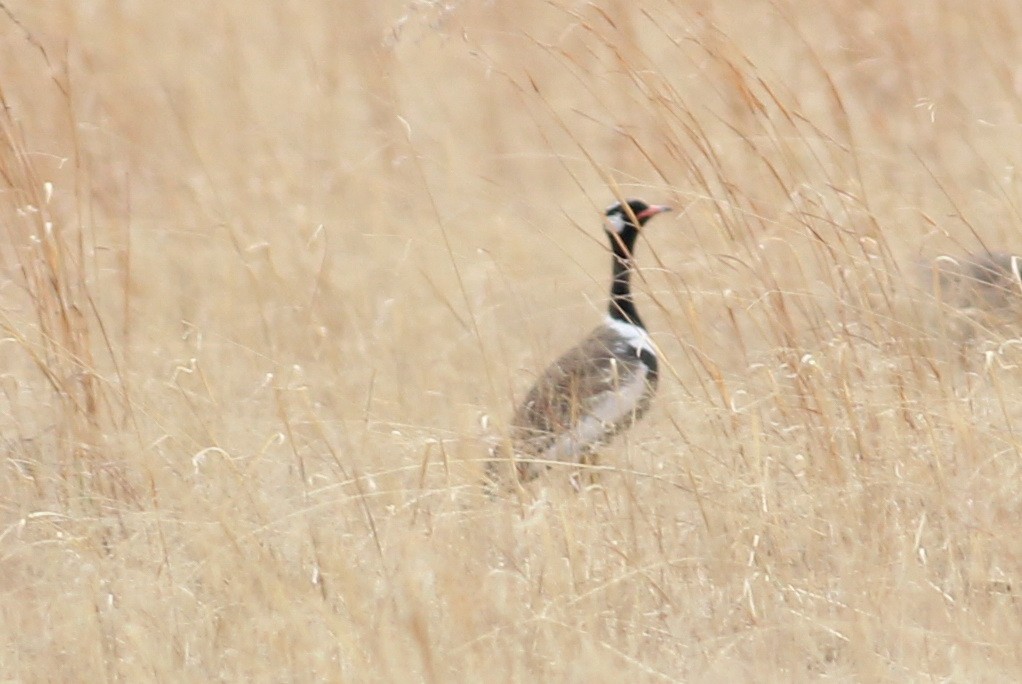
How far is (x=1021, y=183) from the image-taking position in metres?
4.74

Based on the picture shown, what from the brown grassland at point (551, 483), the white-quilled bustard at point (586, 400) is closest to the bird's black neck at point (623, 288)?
the white-quilled bustard at point (586, 400)

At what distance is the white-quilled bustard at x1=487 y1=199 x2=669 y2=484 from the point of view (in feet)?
9.74

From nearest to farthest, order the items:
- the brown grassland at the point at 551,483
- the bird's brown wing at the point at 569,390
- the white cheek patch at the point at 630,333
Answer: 1. the brown grassland at the point at 551,483
2. the bird's brown wing at the point at 569,390
3. the white cheek patch at the point at 630,333

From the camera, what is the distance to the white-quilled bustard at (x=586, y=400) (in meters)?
2.97

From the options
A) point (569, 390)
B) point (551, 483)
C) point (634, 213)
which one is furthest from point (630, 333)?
point (551, 483)

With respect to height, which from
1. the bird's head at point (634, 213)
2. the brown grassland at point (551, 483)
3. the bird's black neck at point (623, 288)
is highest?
the bird's head at point (634, 213)

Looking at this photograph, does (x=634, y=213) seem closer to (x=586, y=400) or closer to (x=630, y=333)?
(x=630, y=333)

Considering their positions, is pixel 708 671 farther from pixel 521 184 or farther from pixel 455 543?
pixel 521 184

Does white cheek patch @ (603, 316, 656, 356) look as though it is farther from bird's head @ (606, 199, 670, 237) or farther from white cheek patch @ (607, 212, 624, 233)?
white cheek patch @ (607, 212, 624, 233)

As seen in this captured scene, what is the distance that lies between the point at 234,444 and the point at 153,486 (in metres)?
0.28

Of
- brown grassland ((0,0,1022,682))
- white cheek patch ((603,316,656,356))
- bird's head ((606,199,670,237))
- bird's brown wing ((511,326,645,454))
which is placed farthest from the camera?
bird's head ((606,199,670,237))

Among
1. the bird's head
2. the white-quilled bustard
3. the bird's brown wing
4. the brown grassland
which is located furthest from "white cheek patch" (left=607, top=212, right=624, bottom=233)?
the bird's brown wing

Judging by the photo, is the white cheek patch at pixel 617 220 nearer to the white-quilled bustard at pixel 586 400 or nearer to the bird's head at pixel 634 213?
the bird's head at pixel 634 213

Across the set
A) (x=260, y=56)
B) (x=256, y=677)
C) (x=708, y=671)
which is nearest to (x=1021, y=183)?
(x=708, y=671)
